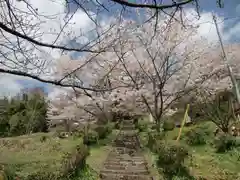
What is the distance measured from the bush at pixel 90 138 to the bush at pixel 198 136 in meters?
4.41

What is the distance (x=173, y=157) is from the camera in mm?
9484

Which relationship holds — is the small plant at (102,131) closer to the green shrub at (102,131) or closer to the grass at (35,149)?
the green shrub at (102,131)

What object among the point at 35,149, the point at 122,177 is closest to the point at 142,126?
the point at 35,149

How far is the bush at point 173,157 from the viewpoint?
30.9 feet

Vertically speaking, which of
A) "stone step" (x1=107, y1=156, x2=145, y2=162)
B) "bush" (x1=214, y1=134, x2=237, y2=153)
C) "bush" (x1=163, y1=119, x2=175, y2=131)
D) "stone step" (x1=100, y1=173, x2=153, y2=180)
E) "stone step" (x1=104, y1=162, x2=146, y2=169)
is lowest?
"stone step" (x1=100, y1=173, x2=153, y2=180)

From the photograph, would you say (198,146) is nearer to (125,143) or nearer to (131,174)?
(125,143)

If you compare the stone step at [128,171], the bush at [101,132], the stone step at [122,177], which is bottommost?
the stone step at [122,177]

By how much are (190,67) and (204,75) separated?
3.73 ft

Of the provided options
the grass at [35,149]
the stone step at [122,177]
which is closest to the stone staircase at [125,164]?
the stone step at [122,177]

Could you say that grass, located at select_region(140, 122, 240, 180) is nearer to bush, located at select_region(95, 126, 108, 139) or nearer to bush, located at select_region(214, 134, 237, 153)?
bush, located at select_region(214, 134, 237, 153)

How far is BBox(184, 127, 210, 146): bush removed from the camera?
541 inches

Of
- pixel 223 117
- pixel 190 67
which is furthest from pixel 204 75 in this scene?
pixel 223 117

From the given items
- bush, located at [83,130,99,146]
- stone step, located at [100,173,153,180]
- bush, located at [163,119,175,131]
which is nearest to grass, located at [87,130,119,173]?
bush, located at [83,130,99,146]

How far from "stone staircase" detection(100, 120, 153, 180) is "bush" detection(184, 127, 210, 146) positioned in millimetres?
2443
